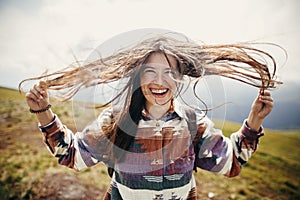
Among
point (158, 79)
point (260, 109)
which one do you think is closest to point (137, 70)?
point (158, 79)

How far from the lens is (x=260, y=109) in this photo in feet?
6.59

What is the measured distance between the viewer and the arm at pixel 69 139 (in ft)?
6.20

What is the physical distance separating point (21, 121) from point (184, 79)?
7468 millimetres

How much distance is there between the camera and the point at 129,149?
196cm

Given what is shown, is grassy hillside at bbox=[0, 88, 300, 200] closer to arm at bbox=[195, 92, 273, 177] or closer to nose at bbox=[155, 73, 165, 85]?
nose at bbox=[155, 73, 165, 85]

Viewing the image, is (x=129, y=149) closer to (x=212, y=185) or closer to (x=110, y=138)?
(x=110, y=138)

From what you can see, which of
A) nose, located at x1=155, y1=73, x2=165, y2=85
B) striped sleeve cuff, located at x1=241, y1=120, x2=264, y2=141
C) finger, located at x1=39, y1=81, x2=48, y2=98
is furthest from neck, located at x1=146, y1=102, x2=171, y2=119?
finger, located at x1=39, y1=81, x2=48, y2=98

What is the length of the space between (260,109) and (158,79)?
70 cm

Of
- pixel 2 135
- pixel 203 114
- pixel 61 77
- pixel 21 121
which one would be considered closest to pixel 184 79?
pixel 203 114

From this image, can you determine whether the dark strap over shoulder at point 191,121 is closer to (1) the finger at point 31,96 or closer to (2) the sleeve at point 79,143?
(2) the sleeve at point 79,143

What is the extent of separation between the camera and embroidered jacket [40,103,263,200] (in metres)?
1.92

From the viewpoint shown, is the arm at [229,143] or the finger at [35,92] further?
the arm at [229,143]

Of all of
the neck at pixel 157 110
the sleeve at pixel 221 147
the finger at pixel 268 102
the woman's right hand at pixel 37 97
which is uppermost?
the woman's right hand at pixel 37 97

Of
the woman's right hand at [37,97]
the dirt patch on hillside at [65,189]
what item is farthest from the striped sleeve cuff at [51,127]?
the dirt patch on hillside at [65,189]
